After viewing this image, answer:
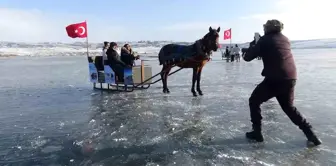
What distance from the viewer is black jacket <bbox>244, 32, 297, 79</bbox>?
4781 millimetres

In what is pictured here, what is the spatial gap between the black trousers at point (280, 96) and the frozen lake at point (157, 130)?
341mm

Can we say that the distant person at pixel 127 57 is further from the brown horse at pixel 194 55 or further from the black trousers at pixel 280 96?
the black trousers at pixel 280 96

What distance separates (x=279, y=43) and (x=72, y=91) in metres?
8.19

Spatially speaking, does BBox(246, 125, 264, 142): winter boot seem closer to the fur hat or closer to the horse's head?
the fur hat

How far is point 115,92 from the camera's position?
10836mm

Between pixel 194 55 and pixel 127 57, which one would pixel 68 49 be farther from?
pixel 194 55

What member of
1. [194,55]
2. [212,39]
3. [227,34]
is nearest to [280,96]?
[212,39]

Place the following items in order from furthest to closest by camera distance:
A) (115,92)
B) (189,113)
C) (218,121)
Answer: (115,92)
(189,113)
(218,121)

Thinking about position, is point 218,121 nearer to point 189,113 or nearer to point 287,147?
point 189,113

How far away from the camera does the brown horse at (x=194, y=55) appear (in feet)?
29.2

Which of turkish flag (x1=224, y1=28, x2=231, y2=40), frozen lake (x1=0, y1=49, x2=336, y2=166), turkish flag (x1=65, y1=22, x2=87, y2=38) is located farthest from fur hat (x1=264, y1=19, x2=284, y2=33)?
turkish flag (x1=224, y1=28, x2=231, y2=40)

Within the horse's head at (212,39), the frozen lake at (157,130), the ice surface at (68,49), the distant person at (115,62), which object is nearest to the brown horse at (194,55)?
the horse's head at (212,39)

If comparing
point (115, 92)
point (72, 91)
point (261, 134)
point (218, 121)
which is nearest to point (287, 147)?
point (261, 134)

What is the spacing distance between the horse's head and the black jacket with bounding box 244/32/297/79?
3.91 m
